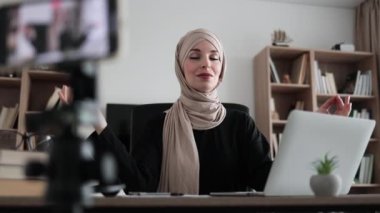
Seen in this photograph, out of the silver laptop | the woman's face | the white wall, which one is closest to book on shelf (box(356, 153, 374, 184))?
the white wall

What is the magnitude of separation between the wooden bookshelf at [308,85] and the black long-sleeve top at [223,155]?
6.17ft

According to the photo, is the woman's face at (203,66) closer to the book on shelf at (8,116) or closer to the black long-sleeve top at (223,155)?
the black long-sleeve top at (223,155)

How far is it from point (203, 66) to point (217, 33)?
230 centimetres

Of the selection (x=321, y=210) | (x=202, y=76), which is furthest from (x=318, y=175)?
(x=202, y=76)

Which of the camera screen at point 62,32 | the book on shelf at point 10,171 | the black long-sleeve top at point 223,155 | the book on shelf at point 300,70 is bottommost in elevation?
the black long-sleeve top at point 223,155

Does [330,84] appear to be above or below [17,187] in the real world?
above

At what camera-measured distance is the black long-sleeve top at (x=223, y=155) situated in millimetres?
1462

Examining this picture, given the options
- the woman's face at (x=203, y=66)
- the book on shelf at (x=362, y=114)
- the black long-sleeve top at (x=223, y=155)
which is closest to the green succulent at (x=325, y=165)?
the black long-sleeve top at (x=223, y=155)

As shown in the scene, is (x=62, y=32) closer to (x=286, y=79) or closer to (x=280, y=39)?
(x=286, y=79)

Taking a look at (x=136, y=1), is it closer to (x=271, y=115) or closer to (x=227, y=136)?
(x=271, y=115)

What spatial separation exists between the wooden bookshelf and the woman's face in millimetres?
1931

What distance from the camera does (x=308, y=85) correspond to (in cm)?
363

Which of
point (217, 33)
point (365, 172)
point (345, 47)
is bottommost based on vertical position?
point (365, 172)

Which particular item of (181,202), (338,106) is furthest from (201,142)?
(181,202)
